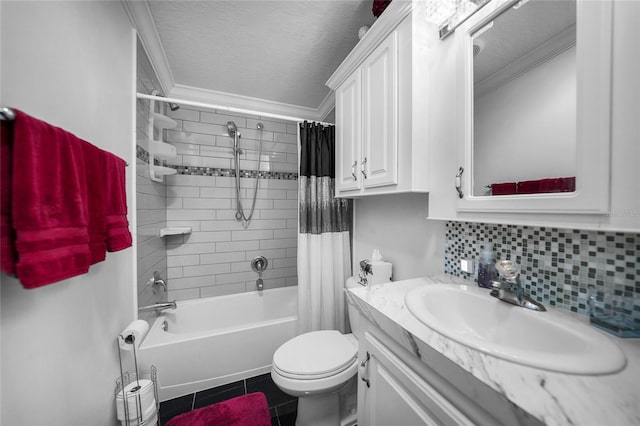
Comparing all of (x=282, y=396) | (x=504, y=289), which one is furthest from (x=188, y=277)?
(x=504, y=289)

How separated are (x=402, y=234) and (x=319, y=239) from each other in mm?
649

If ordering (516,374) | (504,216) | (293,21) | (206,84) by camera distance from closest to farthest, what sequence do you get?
(516,374)
(504,216)
(293,21)
(206,84)

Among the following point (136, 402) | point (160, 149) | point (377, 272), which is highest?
point (160, 149)

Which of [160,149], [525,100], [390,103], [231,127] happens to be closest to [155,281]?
[160,149]

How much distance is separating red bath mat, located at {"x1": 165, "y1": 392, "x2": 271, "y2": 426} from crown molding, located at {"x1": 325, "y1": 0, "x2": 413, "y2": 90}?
214 cm

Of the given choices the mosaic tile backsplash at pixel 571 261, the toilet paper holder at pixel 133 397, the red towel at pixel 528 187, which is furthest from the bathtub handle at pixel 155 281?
the red towel at pixel 528 187

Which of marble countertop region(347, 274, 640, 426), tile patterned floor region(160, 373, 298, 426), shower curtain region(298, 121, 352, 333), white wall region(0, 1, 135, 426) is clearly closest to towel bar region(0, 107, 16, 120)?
white wall region(0, 1, 135, 426)

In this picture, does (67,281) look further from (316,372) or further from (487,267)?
(487,267)

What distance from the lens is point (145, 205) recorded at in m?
1.62

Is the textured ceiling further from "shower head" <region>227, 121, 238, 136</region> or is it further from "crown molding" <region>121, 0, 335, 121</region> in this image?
"shower head" <region>227, 121, 238, 136</region>

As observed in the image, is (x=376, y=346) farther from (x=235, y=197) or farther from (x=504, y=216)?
(x=235, y=197)

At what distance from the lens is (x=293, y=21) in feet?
4.57

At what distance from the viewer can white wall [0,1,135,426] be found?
0.61 metres

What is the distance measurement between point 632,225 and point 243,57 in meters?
2.16
